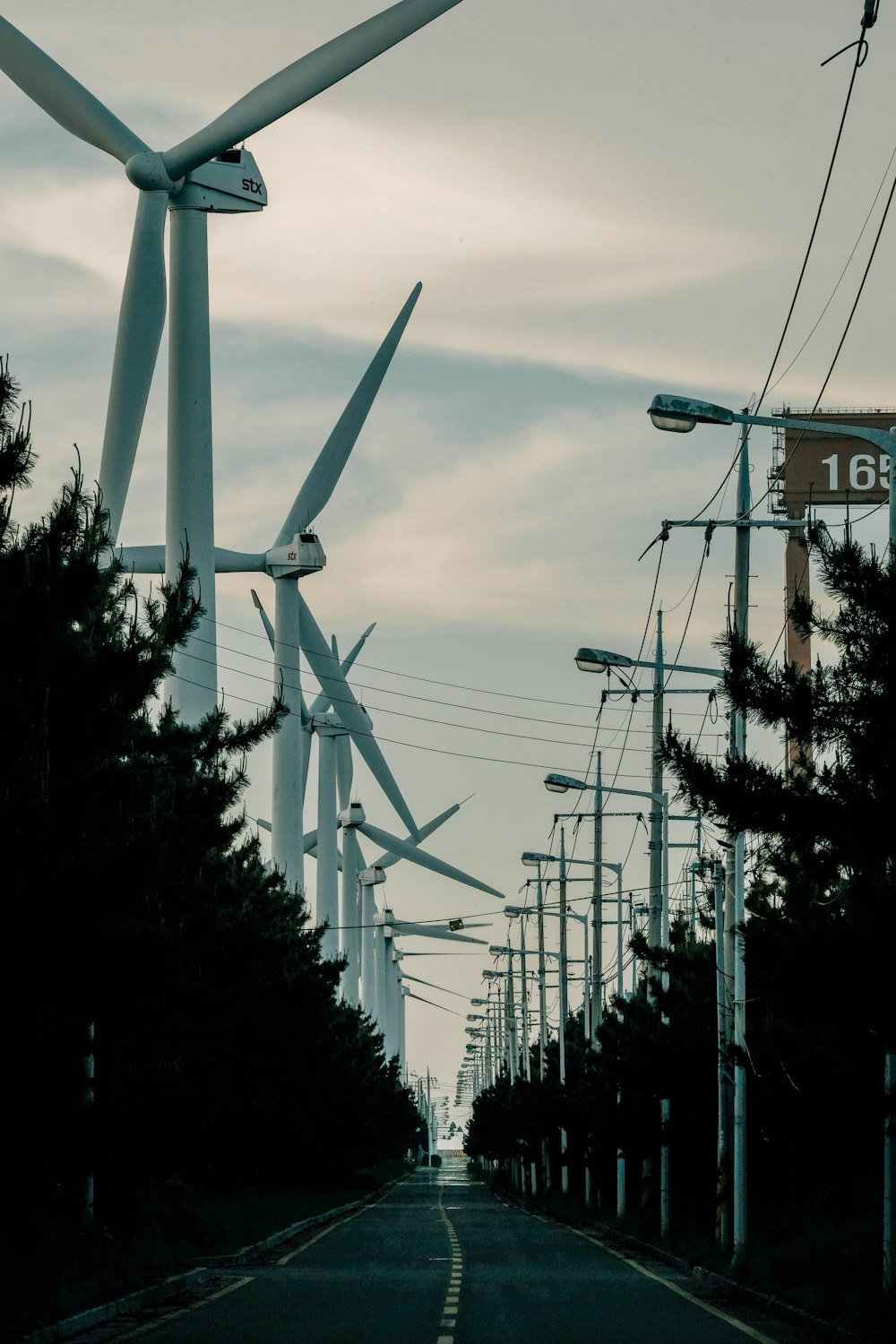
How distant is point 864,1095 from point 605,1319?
403 cm

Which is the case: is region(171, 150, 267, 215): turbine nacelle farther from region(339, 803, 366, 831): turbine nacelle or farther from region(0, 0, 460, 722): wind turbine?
region(339, 803, 366, 831): turbine nacelle

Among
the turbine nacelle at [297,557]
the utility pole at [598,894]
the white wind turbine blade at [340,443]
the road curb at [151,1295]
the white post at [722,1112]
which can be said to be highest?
the white wind turbine blade at [340,443]

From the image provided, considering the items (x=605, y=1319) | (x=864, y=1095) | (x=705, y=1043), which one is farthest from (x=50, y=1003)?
(x=705, y=1043)

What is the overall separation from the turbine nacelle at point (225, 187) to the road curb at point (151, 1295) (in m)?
23.4

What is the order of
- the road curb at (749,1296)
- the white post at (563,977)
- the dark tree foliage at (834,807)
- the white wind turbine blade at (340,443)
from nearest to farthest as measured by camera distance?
the dark tree foliage at (834,807)
the road curb at (749,1296)
the white wind turbine blade at (340,443)
the white post at (563,977)

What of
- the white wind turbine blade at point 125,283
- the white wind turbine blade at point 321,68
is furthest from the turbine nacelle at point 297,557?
the white wind turbine blade at point 321,68

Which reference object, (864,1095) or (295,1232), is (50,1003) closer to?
(864,1095)

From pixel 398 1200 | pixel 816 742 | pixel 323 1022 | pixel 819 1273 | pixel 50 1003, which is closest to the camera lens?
pixel 816 742

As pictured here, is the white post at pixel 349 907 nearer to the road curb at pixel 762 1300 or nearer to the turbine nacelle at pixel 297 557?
the turbine nacelle at pixel 297 557

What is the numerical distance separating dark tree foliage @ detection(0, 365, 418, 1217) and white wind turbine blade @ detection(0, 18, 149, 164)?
1518 centimetres

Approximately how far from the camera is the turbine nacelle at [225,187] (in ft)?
158

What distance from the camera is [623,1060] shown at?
47562mm

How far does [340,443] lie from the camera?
5975 cm

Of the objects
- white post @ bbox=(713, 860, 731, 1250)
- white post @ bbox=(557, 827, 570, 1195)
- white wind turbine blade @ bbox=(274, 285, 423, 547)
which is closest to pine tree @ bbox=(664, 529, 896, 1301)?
white post @ bbox=(713, 860, 731, 1250)
